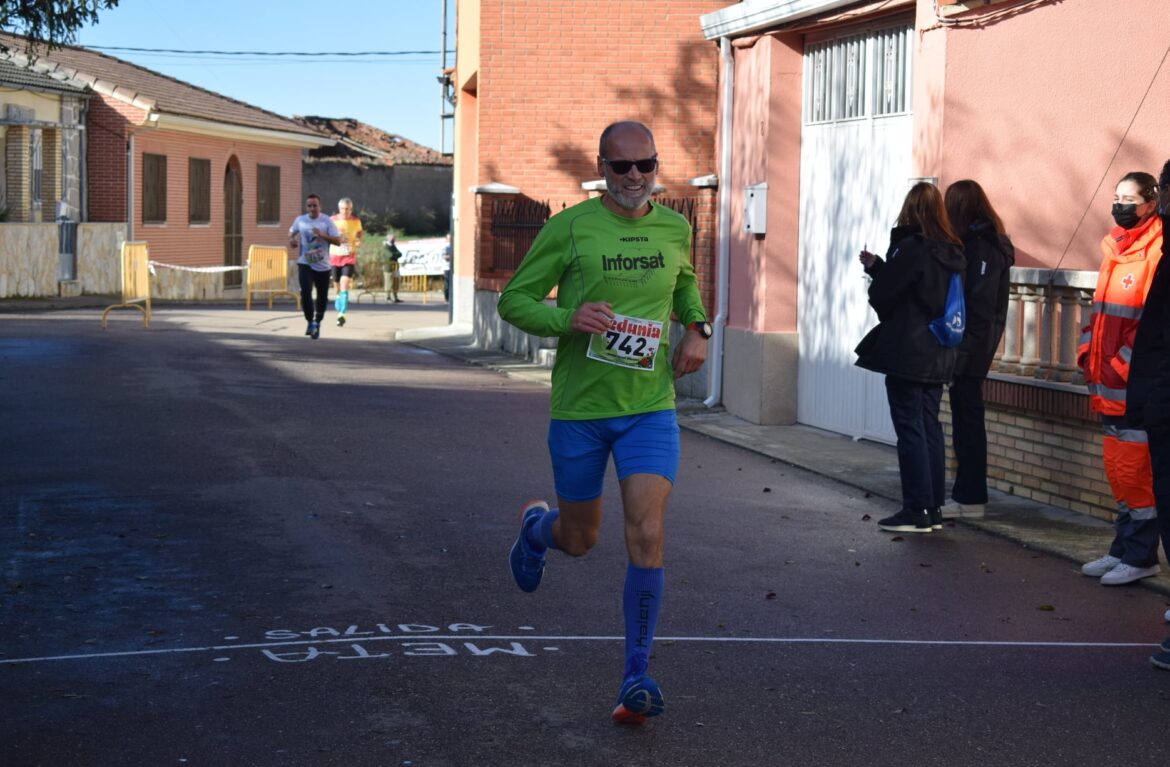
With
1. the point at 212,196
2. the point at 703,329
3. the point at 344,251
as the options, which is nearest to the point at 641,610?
the point at 703,329

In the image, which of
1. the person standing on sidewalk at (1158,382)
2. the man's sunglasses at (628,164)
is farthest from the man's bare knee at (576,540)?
the person standing on sidewalk at (1158,382)

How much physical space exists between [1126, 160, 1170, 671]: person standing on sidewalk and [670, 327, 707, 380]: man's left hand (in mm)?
1702

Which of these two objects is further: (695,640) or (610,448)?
(695,640)

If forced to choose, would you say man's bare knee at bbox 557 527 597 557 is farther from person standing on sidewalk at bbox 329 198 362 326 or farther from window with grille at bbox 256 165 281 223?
window with grille at bbox 256 165 281 223

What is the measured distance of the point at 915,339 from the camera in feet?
30.1

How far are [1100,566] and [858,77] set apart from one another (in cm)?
625

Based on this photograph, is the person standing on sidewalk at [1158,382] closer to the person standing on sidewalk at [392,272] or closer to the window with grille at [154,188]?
the person standing on sidewalk at [392,272]

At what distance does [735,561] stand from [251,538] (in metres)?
2.44

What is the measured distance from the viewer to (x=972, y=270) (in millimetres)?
9477

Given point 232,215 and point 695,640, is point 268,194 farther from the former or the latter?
point 695,640

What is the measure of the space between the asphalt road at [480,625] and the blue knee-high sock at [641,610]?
230 mm

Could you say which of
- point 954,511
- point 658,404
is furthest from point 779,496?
point 658,404

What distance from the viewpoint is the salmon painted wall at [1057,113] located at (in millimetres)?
10016

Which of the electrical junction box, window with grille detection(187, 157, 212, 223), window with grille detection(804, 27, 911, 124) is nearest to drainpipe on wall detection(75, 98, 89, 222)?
window with grille detection(187, 157, 212, 223)
